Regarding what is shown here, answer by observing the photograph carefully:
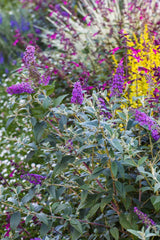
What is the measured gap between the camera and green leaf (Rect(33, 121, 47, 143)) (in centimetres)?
163

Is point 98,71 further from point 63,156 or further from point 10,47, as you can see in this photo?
point 10,47

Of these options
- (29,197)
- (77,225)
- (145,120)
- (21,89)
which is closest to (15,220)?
(29,197)

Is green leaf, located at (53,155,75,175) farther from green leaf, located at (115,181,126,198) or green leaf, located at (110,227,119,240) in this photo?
green leaf, located at (110,227,119,240)

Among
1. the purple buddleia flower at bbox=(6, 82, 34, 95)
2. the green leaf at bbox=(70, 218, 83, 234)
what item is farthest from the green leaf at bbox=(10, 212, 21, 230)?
the purple buddleia flower at bbox=(6, 82, 34, 95)

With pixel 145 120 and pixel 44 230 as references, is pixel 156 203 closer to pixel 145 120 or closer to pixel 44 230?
pixel 145 120

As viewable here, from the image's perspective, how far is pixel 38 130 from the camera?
1.65 metres

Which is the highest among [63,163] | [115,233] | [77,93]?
[77,93]

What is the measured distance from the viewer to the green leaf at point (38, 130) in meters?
1.63

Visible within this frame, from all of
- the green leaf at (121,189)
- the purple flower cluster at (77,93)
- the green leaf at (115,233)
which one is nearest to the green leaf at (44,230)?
the green leaf at (115,233)

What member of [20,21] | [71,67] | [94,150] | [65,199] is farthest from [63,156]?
[20,21]

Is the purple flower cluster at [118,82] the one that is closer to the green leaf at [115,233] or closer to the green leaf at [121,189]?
the green leaf at [121,189]

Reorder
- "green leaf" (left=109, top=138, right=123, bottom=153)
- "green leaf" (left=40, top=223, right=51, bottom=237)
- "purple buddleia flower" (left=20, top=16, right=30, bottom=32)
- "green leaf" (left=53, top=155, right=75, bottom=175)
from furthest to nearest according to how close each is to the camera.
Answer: "purple buddleia flower" (left=20, top=16, right=30, bottom=32), "green leaf" (left=40, top=223, right=51, bottom=237), "green leaf" (left=53, top=155, right=75, bottom=175), "green leaf" (left=109, top=138, right=123, bottom=153)

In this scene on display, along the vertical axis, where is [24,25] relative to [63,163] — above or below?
above

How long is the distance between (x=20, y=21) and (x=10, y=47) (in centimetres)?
73
